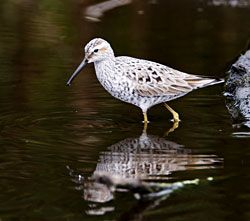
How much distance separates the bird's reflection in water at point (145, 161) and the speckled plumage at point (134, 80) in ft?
2.46

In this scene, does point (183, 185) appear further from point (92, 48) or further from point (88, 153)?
point (92, 48)

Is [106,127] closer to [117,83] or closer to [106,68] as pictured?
[117,83]

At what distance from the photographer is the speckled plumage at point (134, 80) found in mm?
8617

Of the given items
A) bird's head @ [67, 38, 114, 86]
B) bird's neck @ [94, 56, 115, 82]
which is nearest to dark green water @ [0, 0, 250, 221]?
bird's neck @ [94, 56, 115, 82]

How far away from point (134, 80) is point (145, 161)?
1.64m

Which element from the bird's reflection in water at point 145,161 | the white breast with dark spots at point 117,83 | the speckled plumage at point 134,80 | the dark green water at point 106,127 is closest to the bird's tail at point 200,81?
the speckled plumage at point 134,80

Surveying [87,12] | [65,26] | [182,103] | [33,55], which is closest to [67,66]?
[33,55]

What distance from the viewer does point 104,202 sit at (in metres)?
5.93

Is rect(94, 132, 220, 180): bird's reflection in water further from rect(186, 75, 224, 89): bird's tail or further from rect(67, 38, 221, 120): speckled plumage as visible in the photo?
rect(186, 75, 224, 89): bird's tail

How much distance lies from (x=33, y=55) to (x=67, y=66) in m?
0.91

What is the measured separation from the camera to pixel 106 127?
834cm

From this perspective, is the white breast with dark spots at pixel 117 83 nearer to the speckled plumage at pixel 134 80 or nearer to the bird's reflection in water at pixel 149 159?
the speckled plumage at pixel 134 80

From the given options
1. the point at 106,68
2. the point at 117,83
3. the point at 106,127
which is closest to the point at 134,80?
the point at 117,83

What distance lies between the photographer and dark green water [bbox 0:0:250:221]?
19.7 ft
